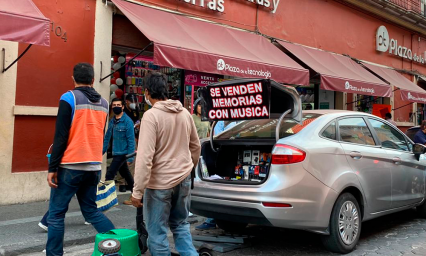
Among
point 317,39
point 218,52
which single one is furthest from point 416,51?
point 218,52

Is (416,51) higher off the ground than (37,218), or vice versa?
(416,51)

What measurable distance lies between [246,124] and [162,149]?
2.12 m

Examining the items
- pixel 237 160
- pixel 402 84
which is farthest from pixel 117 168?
pixel 402 84

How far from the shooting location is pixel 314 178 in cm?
424

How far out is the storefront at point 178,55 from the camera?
6.90m

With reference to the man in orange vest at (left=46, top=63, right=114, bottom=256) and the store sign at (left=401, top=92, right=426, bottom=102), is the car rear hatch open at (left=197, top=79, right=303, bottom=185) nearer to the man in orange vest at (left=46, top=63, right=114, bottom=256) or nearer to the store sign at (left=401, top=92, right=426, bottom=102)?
the man in orange vest at (left=46, top=63, right=114, bottom=256)

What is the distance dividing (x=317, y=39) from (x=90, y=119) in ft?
35.1

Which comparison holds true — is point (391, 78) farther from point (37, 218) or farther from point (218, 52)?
point (37, 218)

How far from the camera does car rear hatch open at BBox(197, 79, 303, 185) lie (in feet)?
14.6

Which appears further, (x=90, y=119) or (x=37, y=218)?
(x=37, y=218)

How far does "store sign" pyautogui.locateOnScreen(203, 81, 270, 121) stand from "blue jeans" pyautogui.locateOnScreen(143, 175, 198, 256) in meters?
1.26

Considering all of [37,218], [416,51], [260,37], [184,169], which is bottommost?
[37,218]

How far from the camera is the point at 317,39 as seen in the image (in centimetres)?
1321

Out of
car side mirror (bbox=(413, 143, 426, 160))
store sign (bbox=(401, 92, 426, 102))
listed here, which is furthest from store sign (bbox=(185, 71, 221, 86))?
store sign (bbox=(401, 92, 426, 102))
